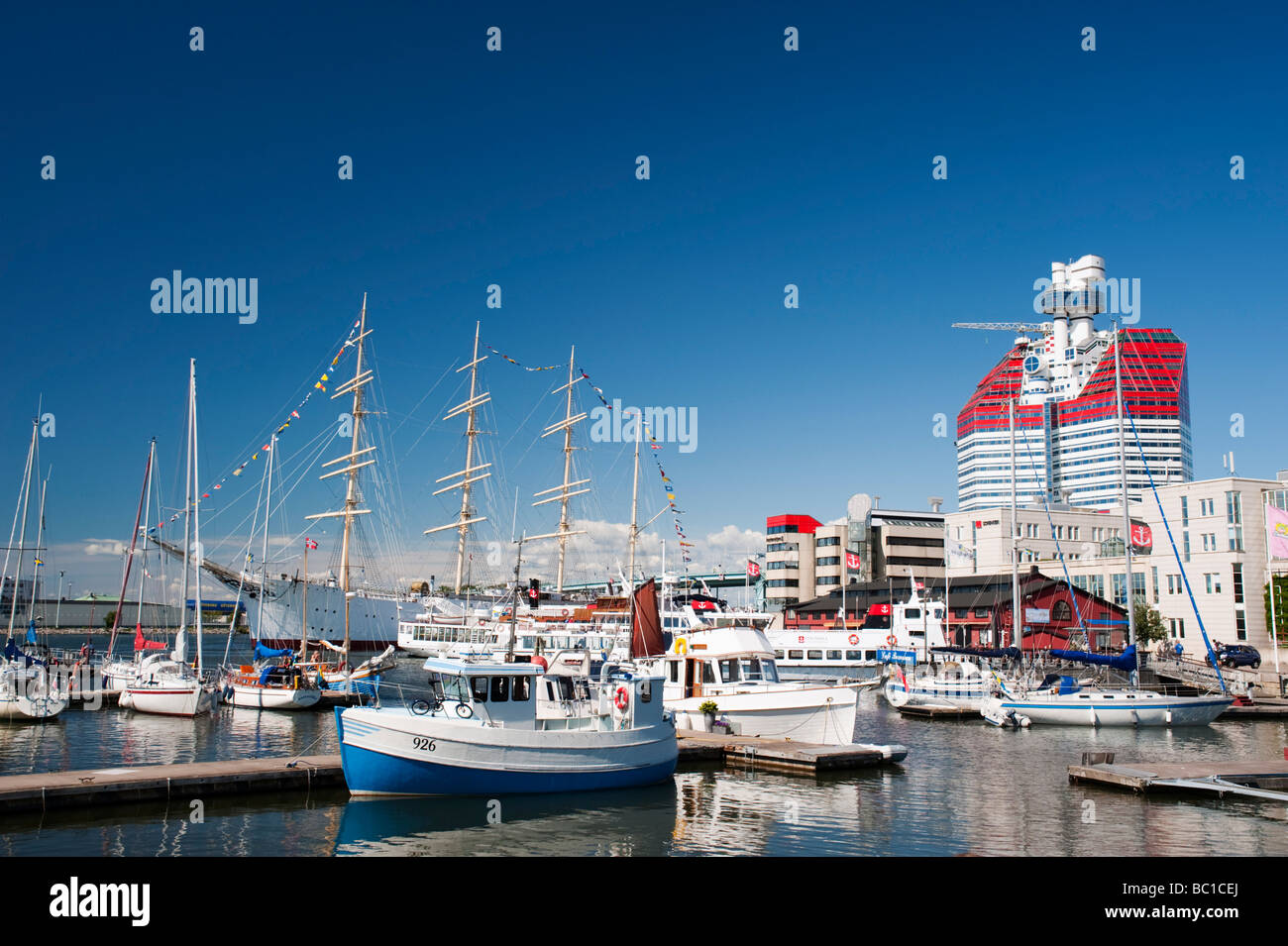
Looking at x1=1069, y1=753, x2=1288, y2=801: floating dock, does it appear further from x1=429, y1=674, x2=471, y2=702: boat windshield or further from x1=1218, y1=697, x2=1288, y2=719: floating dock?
x1=1218, y1=697, x2=1288, y2=719: floating dock

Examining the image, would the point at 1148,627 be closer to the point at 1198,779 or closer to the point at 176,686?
the point at 1198,779

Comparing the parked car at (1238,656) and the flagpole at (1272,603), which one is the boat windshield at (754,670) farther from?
the flagpole at (1272,603)

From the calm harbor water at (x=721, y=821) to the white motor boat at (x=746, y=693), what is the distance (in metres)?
4.20

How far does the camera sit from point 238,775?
1076 inches

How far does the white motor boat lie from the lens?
38562mm

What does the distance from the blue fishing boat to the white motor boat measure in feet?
30.5

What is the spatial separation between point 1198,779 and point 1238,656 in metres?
48.4

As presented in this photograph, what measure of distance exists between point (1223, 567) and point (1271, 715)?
2887 centimetres

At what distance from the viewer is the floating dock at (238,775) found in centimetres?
2423

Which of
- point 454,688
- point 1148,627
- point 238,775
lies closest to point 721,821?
point 454,688

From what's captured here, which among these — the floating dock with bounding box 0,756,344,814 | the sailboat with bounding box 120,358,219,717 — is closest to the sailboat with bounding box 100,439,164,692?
the sailboat with bounding box 120,358,219,717

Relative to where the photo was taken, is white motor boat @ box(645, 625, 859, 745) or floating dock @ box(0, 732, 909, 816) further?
white motor boat @ box(645, 625, 859, 745)
